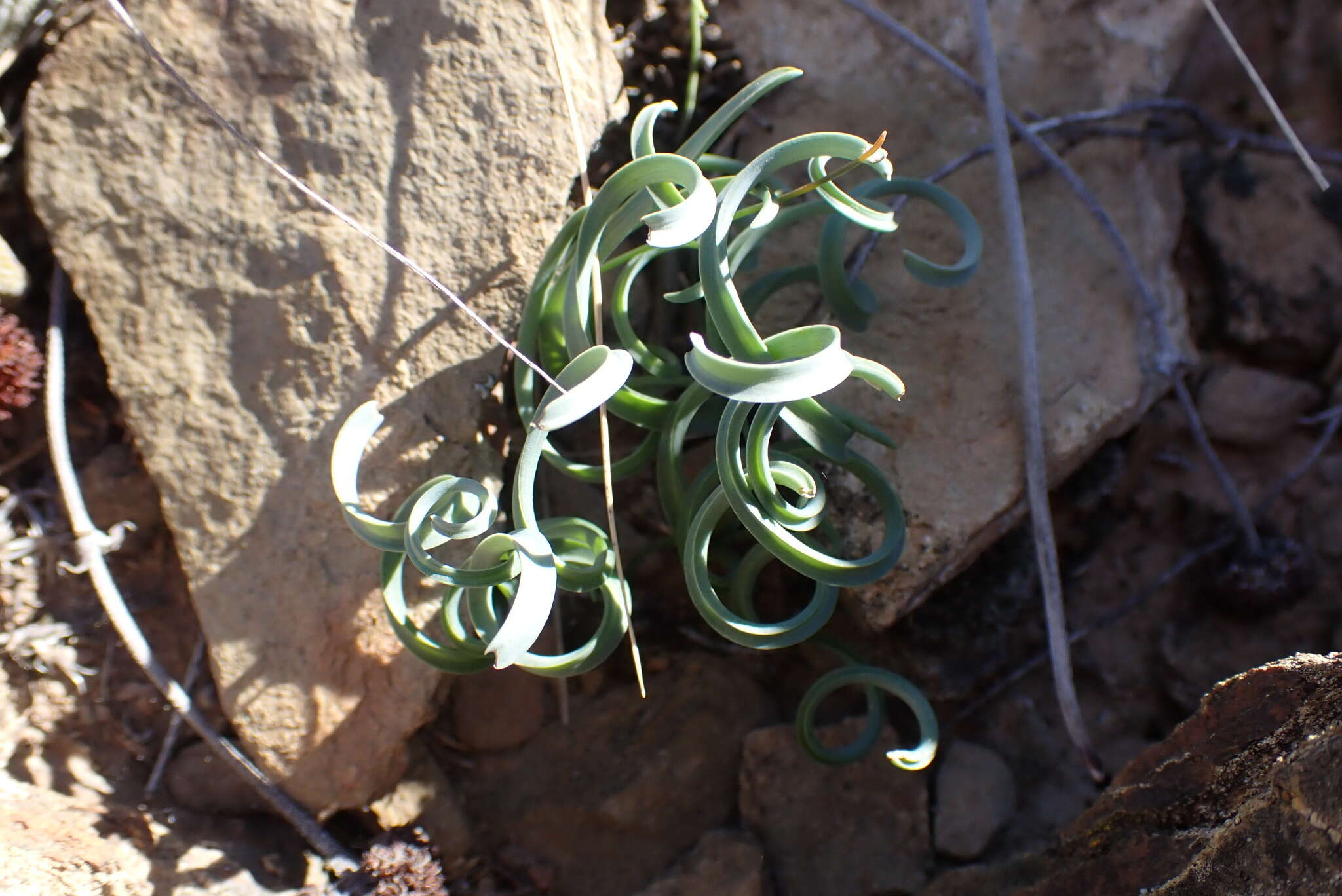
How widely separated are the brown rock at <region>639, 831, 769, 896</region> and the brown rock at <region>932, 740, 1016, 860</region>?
341 millimetres

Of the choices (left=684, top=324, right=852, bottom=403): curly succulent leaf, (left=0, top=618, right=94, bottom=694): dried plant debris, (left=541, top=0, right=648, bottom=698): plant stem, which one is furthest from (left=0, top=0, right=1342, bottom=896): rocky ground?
(left=684, top=324, right=852, bottom=403): curly succulent leaf

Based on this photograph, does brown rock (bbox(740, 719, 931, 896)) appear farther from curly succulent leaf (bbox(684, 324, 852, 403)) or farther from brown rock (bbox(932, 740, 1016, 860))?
curly succulent leaf (bbox(684, 324, 852, 403))

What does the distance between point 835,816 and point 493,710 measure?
632 millimetres

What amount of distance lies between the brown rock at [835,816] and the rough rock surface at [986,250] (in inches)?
10.6

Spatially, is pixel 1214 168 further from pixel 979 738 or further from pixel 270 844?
pixel 270 844

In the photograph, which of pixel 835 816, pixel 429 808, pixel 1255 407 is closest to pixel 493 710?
pixel 429 808

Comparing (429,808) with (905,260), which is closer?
(905,260)

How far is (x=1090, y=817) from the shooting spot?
1.40 metres

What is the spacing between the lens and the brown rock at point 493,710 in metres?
1.76

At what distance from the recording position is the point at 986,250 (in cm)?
190

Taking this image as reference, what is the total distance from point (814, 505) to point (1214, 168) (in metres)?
1.51

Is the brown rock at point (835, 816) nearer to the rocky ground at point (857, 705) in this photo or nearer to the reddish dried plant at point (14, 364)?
the rocky ground at point (857, 705)

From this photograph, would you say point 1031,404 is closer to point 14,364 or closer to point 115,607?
point 115,607

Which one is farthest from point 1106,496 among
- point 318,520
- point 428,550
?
point 318,520
